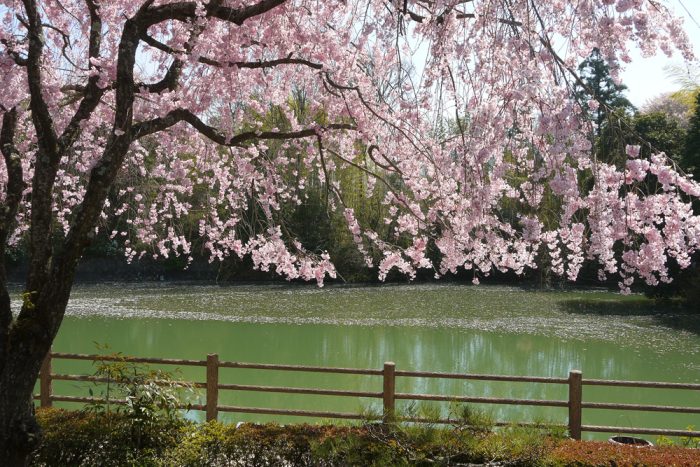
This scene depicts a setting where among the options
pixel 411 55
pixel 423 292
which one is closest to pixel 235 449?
pixel 411 55

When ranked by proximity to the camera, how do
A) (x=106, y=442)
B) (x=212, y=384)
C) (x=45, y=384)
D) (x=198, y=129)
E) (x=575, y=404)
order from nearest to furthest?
(x=106, y=442), (x=198, y=129), (x=575, y=404), (x=212, y=384), (x=45, y=384)

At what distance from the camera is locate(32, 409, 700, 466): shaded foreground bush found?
3684mm

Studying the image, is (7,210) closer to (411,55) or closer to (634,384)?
(411,55)

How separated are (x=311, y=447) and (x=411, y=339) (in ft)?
33.5

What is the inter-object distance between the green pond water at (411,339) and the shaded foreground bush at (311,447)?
368 centimetres

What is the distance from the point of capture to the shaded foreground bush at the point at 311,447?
12.1 ft

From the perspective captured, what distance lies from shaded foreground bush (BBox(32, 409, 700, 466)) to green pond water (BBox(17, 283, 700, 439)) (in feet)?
12.1

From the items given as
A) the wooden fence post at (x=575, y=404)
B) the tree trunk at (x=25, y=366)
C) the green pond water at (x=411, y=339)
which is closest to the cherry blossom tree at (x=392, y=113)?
the tree trunk at (x=25, y=366)

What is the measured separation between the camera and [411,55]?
12.7ft

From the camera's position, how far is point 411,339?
1377 cm

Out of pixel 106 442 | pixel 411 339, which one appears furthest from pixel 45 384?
pixel 411 339

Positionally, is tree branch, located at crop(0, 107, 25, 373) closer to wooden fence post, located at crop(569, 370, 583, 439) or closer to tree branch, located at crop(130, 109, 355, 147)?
tree branch, located at crop(130, 109, 355, 147)

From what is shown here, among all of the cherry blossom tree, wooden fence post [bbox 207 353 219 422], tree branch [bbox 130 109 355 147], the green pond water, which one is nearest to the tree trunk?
the cherry blossom tree

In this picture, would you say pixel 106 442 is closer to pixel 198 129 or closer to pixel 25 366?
pixel 25 366
